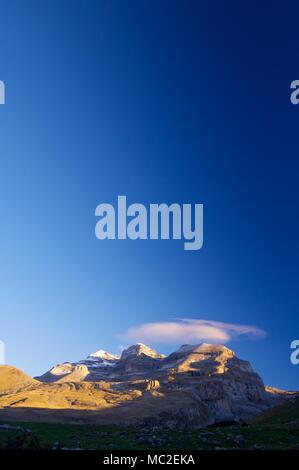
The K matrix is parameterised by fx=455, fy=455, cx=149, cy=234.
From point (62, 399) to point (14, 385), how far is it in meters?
68.5

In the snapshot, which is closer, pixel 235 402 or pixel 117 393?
pixel 117 393

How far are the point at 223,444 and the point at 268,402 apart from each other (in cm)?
18006
